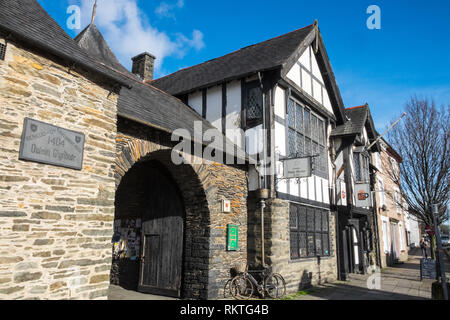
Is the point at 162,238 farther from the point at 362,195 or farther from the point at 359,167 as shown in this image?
the point at 359,167

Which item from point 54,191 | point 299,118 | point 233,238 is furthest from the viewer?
point 299,118

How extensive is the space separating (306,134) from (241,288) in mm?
5560

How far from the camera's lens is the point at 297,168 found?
9.11 m

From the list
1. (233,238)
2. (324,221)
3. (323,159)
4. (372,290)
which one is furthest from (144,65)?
(372,290)

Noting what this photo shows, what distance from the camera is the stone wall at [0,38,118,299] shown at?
445 cm

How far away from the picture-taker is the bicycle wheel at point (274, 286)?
328 inches

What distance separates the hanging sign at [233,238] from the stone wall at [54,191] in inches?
143

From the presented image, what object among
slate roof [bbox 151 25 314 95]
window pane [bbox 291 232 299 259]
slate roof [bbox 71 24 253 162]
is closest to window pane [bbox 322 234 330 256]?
window pane [bbox 291 232 299 259]

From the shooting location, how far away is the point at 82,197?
528 centimetres

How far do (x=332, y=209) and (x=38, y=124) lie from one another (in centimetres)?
1036

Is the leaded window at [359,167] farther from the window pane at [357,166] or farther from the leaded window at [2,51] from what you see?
the leaded window at [2,51]

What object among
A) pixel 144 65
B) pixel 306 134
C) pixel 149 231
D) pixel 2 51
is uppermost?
pixel 144 65
